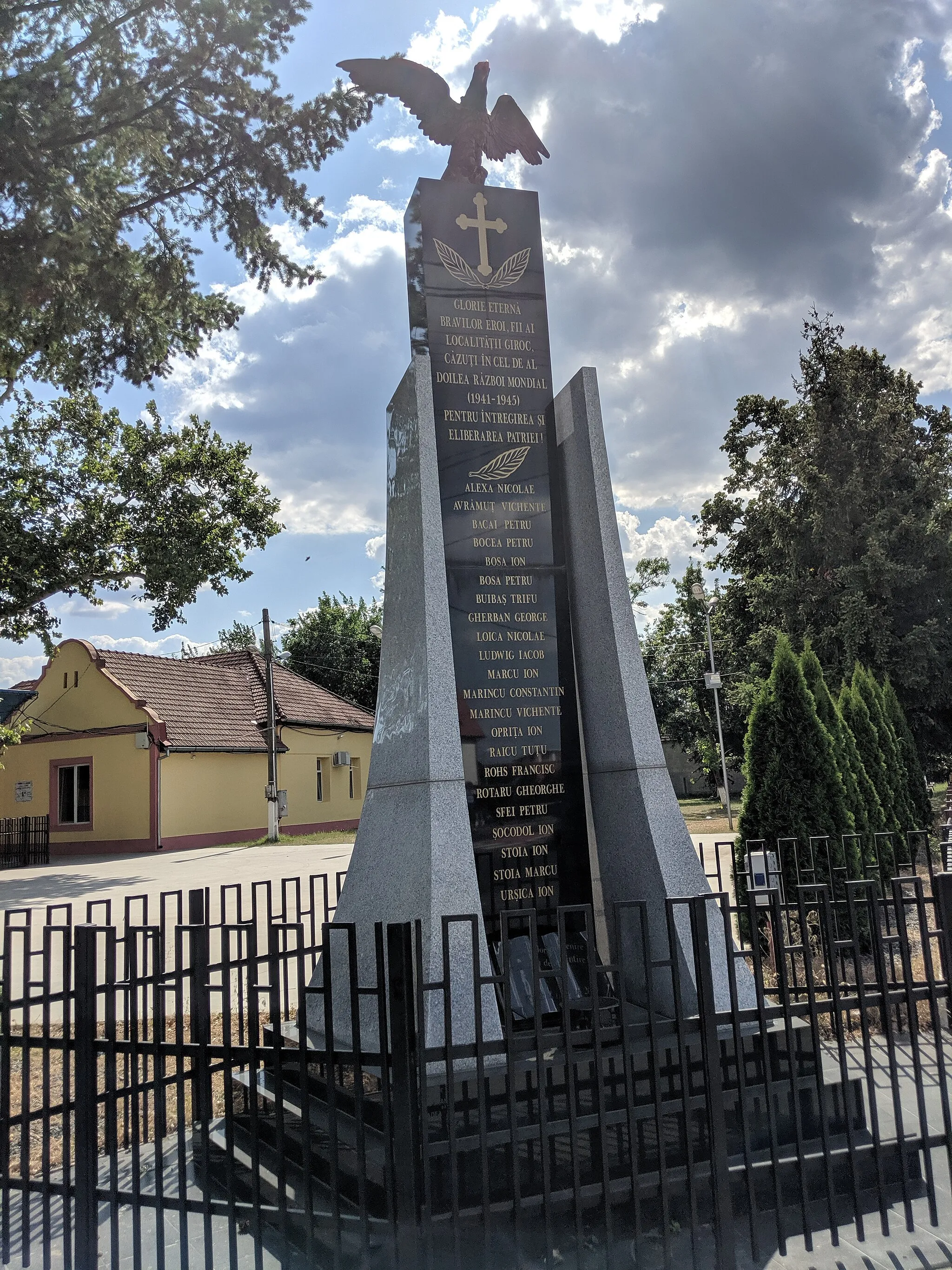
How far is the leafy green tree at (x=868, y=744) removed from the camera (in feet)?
43.9

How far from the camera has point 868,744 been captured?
13805mm

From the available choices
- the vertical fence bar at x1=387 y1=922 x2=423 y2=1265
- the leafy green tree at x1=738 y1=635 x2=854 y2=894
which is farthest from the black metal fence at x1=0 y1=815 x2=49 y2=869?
the vertical fence bar at x1=387 y1=922 x2=423 y2=1265

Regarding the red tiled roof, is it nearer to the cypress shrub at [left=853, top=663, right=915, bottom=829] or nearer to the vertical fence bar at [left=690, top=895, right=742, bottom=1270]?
the cypress shrub at [left=853, top=663, right=915, bottom=829]

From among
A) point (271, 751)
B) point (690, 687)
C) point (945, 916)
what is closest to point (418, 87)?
point (945, 916)

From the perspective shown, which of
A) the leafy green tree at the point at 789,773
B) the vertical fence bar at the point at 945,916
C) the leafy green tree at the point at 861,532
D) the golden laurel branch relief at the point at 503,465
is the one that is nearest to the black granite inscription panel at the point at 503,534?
the golden laurel branch relief at the point at 503,465

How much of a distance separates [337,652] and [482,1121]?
4100 cm

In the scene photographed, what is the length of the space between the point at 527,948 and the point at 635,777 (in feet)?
3.65

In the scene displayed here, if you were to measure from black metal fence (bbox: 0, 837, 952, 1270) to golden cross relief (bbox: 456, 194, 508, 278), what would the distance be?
4.01 metres

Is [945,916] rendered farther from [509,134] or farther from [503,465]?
[509,134]

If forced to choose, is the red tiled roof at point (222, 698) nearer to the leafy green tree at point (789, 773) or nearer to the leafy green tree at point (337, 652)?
the leafy green tree at point (337, 652)

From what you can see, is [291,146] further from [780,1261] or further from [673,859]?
[780,1261]

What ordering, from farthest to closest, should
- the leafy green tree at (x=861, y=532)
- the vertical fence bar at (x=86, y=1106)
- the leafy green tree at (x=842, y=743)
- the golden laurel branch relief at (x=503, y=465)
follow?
the leafy green tree at (x=861, y=532) → the leafy green tree at (x=842, y=743) → the golden laurel branch relief at (x=503, y=465) → the vertical fence bar at (x=86, y=1106)

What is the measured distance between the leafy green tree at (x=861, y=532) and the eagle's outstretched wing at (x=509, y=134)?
1615 cm

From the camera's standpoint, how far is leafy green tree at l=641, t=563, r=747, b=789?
31.5 metres
